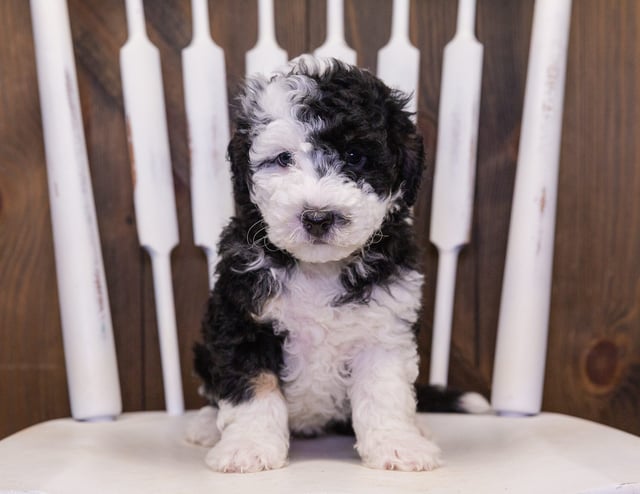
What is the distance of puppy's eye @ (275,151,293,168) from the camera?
1139mm

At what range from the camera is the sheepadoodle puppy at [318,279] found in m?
1.10

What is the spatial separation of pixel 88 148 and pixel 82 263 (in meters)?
0.39

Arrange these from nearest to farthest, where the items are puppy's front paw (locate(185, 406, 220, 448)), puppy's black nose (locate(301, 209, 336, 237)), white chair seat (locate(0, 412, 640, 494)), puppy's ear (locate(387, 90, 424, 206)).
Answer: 1. white chair seat (locate(0, 412, 640, 494))
2. puppy's black nose (locate(301, 209, 336, 237))
3. puppy's ear (locate(387, 90, 424, 206))
4. puppy's front paw (locate(185, 406, 220, 448))

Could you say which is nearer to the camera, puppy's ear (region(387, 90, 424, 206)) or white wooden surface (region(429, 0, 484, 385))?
puppy's ear (region(387, 90, 424, 206))

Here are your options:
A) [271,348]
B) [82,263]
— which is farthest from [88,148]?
[271,348]

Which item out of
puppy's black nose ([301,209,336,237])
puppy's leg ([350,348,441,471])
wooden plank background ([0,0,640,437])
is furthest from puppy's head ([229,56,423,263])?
wooden plank background ([0,0,640,437])

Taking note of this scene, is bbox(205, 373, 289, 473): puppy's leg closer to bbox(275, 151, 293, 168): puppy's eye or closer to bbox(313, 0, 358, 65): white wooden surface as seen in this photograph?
bbox(275, 151, 293, 168): puppy's eye

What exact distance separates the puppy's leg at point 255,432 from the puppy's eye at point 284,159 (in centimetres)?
31

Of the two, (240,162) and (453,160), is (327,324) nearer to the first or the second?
(240,162)

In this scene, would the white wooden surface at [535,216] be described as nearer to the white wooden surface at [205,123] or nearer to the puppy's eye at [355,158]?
the puppy's eye at [355,158]

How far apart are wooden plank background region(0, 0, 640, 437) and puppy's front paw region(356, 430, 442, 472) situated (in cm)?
53

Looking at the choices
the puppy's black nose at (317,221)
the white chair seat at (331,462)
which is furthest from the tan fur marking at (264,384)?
the puppy's black nose at (317,221)

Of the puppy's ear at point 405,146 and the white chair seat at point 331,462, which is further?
the puppy's ear at point 405,146

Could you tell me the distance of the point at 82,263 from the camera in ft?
4.43
